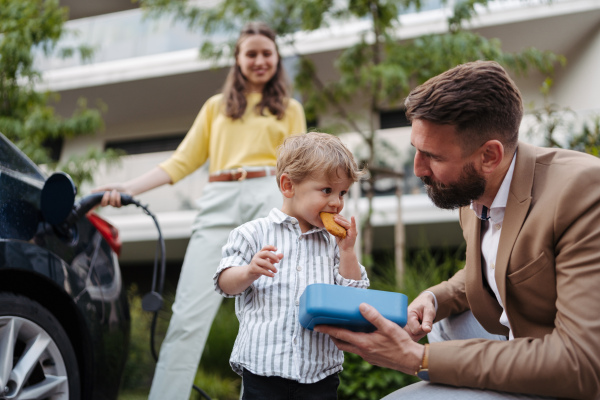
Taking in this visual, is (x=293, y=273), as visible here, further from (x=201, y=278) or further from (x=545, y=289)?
(x=201, y=278)

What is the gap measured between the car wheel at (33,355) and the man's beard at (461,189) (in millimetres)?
1338

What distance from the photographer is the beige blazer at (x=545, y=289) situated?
4.29ft

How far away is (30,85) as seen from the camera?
6.30m

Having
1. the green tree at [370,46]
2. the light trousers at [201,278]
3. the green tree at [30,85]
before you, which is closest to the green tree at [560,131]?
the green tree at [370,46]

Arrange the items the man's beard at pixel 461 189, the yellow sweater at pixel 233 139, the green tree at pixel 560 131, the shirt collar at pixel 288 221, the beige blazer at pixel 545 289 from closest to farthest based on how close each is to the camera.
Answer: the beige blazer at pixel 545 289
the man's beard at pixel 461 189
the shirt collar at pixel 288 221
the yellow sweater at pixel 233 139
the green tree at pixel 560 131

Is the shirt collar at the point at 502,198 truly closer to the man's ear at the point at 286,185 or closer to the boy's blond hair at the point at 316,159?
the boy's blond hair at the point at 316,159

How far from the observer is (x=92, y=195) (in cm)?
218

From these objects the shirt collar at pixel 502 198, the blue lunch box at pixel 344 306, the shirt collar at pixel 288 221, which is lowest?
the blue lunch box at pixel 344 306

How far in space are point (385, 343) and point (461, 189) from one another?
1.73 ft

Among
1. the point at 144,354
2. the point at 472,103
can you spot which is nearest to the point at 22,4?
the point at 144,354

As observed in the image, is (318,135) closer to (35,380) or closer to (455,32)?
(35,380)

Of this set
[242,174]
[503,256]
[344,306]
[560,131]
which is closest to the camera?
[344,306]

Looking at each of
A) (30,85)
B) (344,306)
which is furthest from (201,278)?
(30,85)

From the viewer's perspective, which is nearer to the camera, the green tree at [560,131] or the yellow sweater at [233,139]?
the yellow sweater at [233,139]
